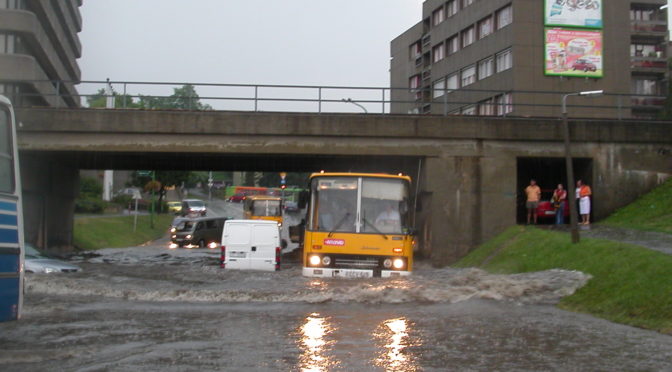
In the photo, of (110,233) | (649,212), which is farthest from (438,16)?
(649,212)

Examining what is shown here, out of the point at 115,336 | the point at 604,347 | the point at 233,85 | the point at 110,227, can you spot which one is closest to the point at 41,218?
the point at 233,85

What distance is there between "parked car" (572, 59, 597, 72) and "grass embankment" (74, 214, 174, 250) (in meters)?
31.0

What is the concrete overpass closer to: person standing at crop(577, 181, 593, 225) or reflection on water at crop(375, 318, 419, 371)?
person standing at crop(577, 181, 593, 225)

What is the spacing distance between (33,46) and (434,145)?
37474 mm

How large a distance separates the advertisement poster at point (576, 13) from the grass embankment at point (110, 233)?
3116cm

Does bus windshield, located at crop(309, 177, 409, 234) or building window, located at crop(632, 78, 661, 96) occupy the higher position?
building window, located at crop(632, 78, 661, 96)

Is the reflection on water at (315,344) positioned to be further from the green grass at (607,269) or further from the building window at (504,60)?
the building window at (504,60)

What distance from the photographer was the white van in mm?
23547

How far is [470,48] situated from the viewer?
59438 mm

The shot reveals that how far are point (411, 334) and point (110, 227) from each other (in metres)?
42.9

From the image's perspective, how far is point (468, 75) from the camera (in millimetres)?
60281

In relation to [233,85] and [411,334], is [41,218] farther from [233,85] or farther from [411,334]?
[411,334]

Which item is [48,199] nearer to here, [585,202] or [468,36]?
[585,202]

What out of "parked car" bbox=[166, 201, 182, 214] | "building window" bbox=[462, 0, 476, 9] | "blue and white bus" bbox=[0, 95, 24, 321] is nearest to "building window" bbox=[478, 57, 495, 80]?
"building window" bbox=[462, 0, 476, 9]
